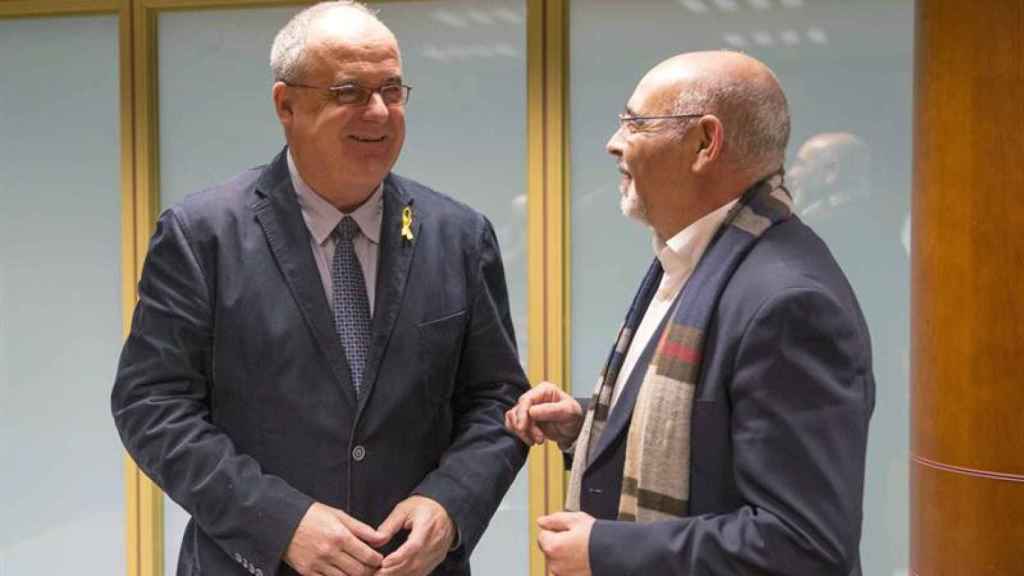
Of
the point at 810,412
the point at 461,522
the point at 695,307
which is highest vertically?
the point at 695,307

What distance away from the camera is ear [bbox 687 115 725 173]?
1.84 m

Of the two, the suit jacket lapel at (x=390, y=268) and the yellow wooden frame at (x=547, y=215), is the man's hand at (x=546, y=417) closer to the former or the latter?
the suit jacket lapel at (x=390, y=268)

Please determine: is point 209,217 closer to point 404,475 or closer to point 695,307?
point 404,475

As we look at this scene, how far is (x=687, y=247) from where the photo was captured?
1.93 m

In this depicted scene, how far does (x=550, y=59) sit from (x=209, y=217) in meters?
2.20

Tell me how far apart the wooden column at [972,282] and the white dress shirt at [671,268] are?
117 cm

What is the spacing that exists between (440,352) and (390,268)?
178mm

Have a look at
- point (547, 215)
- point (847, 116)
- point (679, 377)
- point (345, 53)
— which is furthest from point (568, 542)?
point (847, 116)

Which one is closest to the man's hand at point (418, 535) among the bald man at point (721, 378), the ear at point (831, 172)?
the bald man at point (721, 378)

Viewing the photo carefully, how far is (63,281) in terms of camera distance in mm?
4684

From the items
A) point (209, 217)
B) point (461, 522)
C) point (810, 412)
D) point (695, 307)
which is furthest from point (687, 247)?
point (209, 217)

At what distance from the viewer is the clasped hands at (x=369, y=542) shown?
6.88ft

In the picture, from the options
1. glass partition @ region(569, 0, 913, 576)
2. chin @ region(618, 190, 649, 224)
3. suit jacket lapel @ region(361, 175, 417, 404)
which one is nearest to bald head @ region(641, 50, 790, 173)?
chin @ region(618, 190, 649, 224)

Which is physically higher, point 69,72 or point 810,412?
point 69,72
